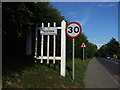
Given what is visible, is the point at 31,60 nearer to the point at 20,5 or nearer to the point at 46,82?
the point at 46,82

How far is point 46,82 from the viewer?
630 centimetres

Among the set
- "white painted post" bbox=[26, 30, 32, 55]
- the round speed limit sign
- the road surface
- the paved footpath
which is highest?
the round speed limit sign

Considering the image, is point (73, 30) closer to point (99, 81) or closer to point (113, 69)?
point (99, 81)

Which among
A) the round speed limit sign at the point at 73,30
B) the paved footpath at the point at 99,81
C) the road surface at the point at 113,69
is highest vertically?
the round speed limit sign at the point at 73,30

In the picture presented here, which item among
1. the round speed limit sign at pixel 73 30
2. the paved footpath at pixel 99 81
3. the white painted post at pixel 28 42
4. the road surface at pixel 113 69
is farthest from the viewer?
the road surface at pixel 113 69

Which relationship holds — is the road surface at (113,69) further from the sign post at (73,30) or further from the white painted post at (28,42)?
the white painted post at (28,42)

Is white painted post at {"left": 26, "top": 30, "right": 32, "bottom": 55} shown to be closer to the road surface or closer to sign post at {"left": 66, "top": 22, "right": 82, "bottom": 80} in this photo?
sign post at {"left": 66, "top": 22, "right": 82, "bottom": 80}

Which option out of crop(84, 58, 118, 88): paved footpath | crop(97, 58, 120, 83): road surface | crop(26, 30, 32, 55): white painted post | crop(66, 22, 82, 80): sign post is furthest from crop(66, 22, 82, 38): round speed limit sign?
crop(97, 58, 120, 83): road surface

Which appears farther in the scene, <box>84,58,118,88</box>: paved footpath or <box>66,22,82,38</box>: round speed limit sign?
<box>66,22,82,38</box>: round speed limit sign

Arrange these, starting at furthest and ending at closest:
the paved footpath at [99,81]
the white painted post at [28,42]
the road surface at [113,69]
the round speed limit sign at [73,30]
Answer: the road surface at [113,69]
the white painted post at [28,42]
the round speed limit sign at [73,30]
the paved footpath at [99,81]

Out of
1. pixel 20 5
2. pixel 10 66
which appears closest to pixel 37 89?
pixel 10 66

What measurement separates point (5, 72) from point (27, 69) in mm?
1375

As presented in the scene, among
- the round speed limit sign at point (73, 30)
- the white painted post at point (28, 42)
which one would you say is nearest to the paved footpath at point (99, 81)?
the round speed limit sign at point (73, 30)

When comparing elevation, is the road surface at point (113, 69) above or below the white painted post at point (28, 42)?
below
